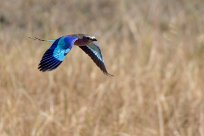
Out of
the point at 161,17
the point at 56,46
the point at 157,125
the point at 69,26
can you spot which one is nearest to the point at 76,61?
the point at 157,125

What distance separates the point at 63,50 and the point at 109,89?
218 centimetres

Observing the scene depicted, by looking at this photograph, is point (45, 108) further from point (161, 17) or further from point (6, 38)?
point (161, 17)

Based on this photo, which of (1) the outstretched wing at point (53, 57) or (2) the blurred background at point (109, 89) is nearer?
(1) the outstretched wing at point (53, 57)

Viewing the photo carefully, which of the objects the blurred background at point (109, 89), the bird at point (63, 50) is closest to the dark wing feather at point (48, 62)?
the bird at point (63, 50)

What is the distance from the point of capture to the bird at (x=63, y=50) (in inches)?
39.3

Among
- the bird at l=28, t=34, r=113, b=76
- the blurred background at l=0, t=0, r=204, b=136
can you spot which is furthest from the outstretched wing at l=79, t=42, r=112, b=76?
the blurred background at l=0, t=0, r=204, b=136

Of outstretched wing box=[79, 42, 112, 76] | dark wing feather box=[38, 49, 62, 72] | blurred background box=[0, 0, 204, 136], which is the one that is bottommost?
dark wing feather box=[38, 49, 62, 72]

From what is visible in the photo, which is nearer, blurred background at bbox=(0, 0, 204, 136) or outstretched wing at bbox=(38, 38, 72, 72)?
outstretched wing at bbox=(38, 38, 72, 72)

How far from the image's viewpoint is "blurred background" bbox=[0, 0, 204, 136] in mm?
2727

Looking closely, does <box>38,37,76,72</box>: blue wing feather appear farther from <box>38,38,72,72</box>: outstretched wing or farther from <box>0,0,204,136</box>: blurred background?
<box>0,0,204,136</box>: blurred background

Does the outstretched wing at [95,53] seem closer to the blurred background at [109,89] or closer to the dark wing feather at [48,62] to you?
the dark wing feather at [48,62]

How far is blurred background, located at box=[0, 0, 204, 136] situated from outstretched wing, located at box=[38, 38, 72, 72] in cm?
151

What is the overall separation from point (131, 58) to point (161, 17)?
1738 millimetres

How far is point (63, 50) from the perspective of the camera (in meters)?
1.01
